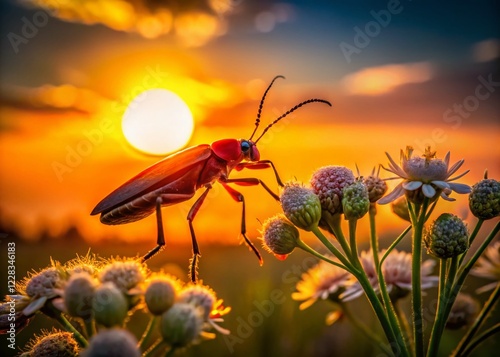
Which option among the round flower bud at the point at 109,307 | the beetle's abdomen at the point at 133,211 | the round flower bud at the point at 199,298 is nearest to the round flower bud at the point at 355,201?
the round flower bud at the point at 199,298

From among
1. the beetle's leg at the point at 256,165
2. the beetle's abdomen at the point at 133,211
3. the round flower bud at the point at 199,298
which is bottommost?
the round flower bud at the point at 199,298

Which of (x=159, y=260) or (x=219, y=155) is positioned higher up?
Result: (x=219, y=155)

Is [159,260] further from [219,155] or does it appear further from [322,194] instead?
[322,194]

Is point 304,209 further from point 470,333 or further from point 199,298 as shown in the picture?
point 470,333

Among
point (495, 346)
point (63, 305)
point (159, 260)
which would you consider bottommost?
point (495, 346)

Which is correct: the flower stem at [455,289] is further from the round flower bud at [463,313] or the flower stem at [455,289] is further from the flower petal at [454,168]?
the round flower bud at [463,313]

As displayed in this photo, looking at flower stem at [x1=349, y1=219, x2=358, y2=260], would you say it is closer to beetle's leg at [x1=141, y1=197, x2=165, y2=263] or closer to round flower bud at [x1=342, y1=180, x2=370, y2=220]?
round flower bud at [x1=342, y1=180, x2=370, y2=220]

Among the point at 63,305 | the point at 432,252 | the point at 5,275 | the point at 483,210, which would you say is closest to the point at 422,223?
the point at 432,252
